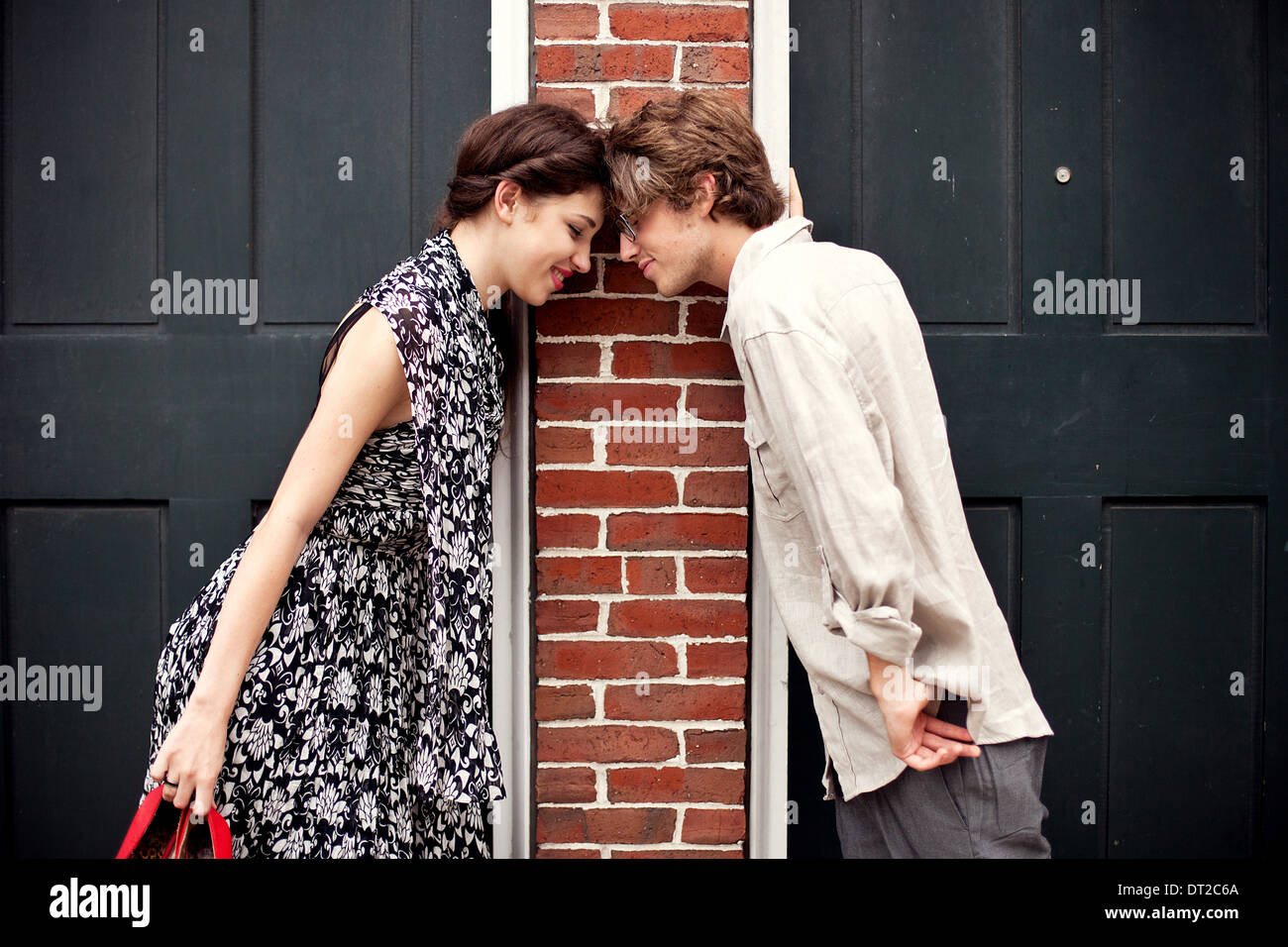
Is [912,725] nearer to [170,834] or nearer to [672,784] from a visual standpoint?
[672,784]

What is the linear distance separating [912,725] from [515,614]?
960mm

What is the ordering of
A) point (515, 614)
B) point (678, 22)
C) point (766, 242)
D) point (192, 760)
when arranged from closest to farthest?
point (192, 760) < point (766, 242) < point (678, 22) < point (515, 614)

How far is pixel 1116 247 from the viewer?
2160 mm

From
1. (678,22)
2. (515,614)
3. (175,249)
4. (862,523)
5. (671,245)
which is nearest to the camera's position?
(862,523)

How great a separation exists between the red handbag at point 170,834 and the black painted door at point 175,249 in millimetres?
793

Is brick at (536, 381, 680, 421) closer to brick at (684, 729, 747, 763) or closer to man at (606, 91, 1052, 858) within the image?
man at (606, 91, 1052, 858)

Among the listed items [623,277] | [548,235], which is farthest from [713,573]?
[548,235]

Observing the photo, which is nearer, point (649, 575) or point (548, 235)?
point (548, 235)

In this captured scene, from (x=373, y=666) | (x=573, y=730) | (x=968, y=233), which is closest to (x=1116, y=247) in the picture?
(x=968, y=233)

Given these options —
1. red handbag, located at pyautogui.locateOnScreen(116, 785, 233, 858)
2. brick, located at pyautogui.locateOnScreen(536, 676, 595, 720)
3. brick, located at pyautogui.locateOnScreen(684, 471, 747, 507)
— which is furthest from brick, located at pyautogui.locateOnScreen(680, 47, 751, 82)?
red handbag, located at pyautogui.locateOnScreen(116, 785, 233, 858)

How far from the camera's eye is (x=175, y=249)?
2.12 meters

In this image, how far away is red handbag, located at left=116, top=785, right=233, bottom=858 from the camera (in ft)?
4.55

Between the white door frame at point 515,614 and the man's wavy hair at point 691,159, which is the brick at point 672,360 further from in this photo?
the man's wavy hair at point 691,159

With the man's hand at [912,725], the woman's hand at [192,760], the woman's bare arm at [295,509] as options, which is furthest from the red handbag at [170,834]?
the man's hand at [912,725]
